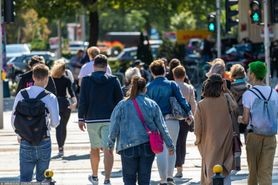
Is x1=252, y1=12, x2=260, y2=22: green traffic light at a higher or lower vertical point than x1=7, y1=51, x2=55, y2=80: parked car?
higher

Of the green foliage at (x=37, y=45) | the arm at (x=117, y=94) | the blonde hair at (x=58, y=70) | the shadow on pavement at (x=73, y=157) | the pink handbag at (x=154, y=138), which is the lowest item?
the shadow on pavement at (x=73, y=157)

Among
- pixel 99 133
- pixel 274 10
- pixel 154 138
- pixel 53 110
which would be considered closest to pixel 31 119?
pixel 53 110

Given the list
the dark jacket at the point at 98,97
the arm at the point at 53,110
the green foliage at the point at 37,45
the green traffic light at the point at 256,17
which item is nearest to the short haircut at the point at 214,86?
the arm at the point at 53,110

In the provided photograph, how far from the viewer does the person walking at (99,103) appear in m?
13.0

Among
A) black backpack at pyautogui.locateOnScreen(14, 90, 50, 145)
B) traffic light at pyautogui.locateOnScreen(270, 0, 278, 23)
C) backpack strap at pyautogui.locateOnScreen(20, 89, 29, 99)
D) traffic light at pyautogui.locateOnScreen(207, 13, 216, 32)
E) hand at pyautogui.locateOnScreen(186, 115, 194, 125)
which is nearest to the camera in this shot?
black backpack at pyautogui.locateOnScreen(14, 90, 50, 145)

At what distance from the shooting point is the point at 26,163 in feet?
35.2

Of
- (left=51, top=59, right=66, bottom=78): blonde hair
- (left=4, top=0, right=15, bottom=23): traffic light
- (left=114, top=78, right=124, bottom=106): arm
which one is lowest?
(left=114, top=78, right=124, bottom=106): arm

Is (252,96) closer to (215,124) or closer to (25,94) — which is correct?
(215,124)

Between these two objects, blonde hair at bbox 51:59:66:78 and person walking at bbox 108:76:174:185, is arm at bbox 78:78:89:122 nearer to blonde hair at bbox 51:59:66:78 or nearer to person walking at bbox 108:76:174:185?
person walking at bbox 108:76:174:185

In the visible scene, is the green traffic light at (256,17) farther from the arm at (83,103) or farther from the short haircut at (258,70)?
the short haircut at (258,70)

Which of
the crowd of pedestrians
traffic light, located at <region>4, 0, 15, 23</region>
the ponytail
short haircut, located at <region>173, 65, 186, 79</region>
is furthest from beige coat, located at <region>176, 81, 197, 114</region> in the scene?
traffic light, located at <region>4, 0, 15, 23</region>

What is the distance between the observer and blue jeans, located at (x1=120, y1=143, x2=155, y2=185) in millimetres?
10438

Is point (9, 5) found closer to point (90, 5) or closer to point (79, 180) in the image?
point (79, 180)

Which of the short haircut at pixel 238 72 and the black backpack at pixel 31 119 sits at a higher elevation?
the short haircut at pixel 238 72
